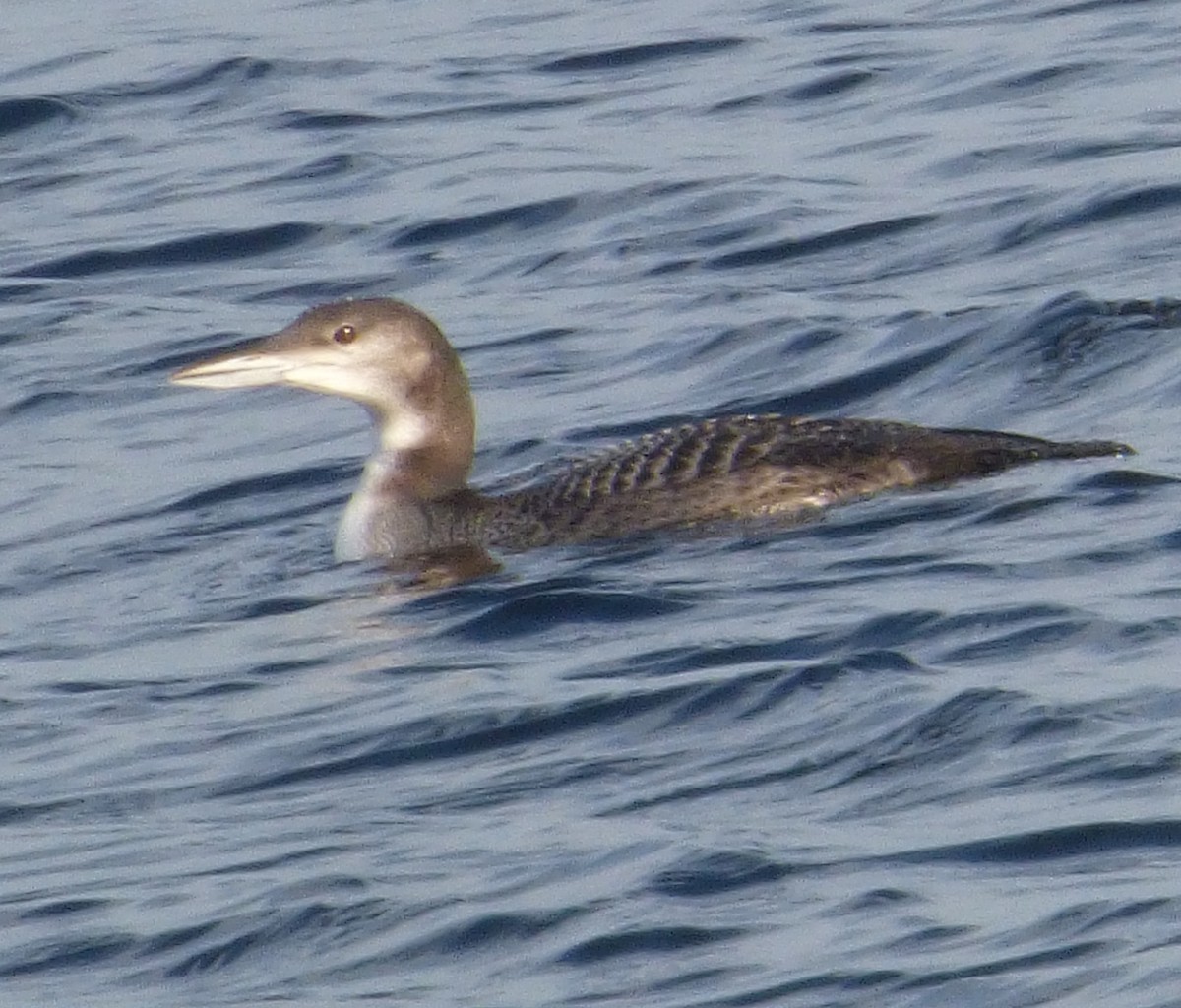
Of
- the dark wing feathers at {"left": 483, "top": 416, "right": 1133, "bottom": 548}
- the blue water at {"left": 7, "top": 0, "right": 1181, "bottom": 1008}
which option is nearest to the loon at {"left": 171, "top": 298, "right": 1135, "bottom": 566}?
the dark wing feathers at {"left": 483, "top": 416, "right": 1133, "bottom": 548}

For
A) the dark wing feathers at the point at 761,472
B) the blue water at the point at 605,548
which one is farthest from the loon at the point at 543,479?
the blue water at the point at 605,548

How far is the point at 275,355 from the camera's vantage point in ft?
28.6

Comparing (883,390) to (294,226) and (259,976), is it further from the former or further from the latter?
(259,976)

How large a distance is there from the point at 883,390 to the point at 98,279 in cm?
345

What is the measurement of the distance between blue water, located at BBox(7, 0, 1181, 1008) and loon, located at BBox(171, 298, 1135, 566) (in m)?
0.12

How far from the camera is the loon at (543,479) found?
810 cm

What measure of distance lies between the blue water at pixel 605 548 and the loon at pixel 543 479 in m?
0.12

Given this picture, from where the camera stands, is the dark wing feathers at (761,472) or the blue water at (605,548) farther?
the dark wing feathers at (761,472)

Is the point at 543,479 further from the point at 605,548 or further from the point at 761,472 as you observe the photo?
the point at 761,472

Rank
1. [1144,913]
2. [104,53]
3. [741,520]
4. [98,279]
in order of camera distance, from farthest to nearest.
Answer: [104,53] < [98,279] < [741,520] < [1144,913]

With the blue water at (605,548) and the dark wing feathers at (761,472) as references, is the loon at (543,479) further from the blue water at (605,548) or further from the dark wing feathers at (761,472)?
the blue water at (605,548)

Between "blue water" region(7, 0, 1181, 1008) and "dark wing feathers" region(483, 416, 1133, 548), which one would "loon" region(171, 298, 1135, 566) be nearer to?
"dark wing feathers" region(483, 416, 1133, 548)

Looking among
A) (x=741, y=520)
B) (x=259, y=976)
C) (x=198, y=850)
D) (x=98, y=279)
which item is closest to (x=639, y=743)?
(x=198, y=850)

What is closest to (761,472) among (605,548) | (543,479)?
(605,548)
